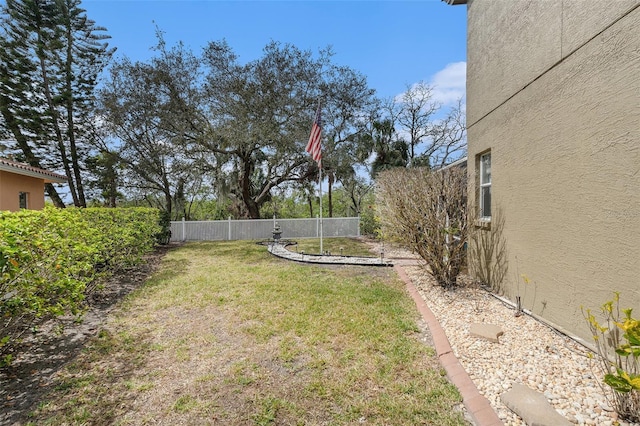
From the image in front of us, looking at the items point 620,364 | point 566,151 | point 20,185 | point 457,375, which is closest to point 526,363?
point 457,375

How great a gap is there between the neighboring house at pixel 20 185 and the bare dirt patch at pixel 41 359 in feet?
29.5

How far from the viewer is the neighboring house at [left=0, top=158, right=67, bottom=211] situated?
10.4 metres

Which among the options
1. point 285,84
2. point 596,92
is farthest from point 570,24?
point 285,84

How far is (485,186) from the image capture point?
545cm

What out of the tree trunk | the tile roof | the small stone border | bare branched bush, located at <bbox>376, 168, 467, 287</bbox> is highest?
the tree trunk

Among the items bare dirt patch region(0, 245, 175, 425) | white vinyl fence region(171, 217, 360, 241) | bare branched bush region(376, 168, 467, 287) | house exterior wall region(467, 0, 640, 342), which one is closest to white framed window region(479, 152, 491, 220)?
bare branched bush region(376, 168, 467, 287)

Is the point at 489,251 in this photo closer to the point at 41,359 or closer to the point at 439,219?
the point at 439,219

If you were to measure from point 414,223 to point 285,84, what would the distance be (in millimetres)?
9670

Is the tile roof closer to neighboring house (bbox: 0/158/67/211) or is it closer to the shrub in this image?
neighboring house (bbox: 0/158/67/211)

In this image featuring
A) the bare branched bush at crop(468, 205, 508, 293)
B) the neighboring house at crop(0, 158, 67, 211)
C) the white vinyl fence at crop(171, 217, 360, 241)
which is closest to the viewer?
the bare branched bush at crop(468, 205, 508, 293)

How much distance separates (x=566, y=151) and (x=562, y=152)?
0.06m

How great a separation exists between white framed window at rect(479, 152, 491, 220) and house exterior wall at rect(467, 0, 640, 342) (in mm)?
437

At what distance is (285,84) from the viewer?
12602 millimetres

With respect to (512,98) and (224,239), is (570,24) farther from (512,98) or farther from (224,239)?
(224,239)
